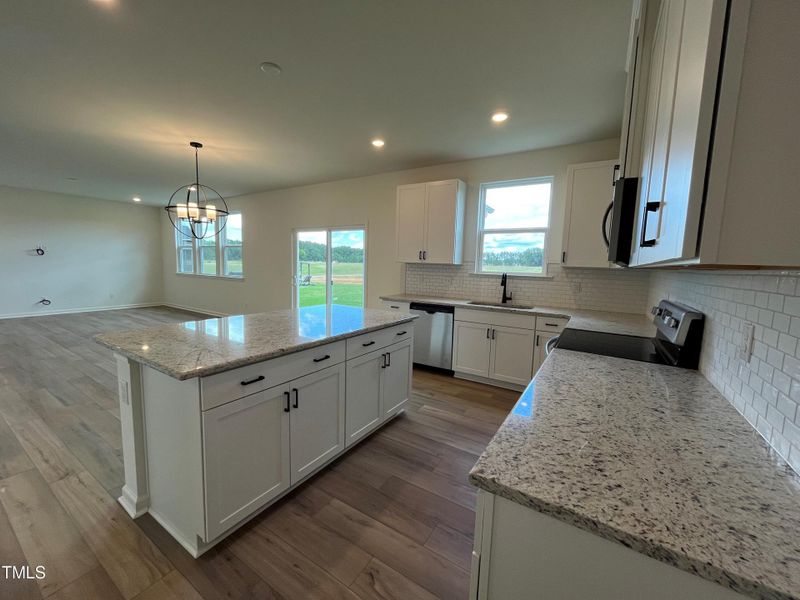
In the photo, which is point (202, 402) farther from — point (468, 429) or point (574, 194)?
point (574, 194)

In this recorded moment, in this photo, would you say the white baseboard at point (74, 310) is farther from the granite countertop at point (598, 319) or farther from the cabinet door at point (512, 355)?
the cabinet door at point (512, 355)

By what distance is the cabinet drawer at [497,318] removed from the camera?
10.8 feet

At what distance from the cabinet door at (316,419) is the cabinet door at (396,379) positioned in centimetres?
50

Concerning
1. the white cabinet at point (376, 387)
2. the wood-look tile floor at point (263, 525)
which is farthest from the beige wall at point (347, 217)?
the wood-look tile floor at point (263, 525)

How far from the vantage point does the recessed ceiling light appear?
2.20 metres

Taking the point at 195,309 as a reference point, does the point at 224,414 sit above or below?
above

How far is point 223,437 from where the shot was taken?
1.42 meters

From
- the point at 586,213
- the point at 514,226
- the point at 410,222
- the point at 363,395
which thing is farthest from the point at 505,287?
the point at 363,395

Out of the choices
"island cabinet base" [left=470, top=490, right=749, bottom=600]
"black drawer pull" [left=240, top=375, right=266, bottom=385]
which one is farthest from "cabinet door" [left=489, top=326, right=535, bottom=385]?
"island cabinet base" [left=470, top=490, right=749, bottom=600]

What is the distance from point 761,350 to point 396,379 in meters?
2.11

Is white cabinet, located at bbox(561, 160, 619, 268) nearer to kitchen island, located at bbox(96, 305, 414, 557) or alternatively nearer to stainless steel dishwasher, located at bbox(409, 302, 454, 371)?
stainless steel dishwasher, located at bbox(409, 302, 454, 371)

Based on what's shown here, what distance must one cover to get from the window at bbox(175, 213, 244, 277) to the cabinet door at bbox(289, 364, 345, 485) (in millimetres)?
5584

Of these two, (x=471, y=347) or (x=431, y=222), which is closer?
(x=471, y=347)

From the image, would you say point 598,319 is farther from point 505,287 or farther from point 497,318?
point 505,287
